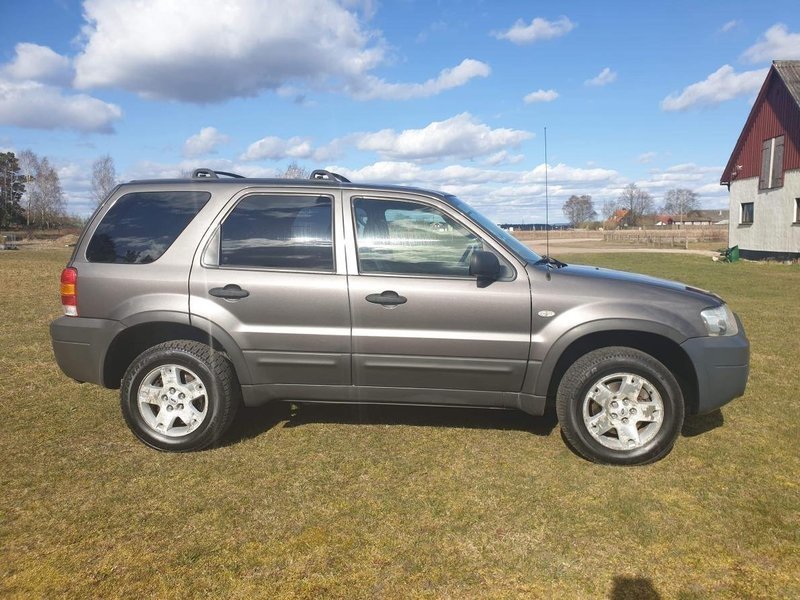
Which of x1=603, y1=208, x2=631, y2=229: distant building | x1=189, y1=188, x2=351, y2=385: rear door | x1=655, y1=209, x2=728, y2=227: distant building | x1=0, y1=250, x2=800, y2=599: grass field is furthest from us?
x1=655, y1=209, x2=728, y2=227: distant building

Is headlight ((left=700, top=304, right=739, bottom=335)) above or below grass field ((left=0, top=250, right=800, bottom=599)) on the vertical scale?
above

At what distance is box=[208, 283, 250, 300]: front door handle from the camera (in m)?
3.90

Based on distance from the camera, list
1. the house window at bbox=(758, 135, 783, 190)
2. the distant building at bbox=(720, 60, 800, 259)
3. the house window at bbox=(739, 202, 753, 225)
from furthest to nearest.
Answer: the house window at bbox=(739, 202, 753, 225)
the house window at bbox=(758, 135, 783, 190)
the distant building at bbox=(720, 60, 800, 259)

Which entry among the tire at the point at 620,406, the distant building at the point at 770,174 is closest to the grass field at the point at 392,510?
the tire at the point at 620,406

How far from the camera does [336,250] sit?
3.95m

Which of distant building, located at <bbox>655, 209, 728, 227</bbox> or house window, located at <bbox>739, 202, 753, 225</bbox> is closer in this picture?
house window, located at <bbox>739, 202, 753, 225</bbox>

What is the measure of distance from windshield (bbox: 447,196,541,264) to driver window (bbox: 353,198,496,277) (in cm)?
15

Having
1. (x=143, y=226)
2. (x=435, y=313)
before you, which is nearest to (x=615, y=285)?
(x=435, y=313)

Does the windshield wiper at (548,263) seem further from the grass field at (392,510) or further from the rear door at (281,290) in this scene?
the rear door at (281,290)

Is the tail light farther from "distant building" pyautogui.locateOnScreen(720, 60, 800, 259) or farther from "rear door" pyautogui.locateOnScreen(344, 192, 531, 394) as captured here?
"distant building" pyautogui.locateOnScreen(720, 60, 800, 259)

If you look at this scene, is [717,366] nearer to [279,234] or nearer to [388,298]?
[388,298]

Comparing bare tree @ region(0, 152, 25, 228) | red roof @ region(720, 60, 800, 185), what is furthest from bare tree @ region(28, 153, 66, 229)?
red roof @ region(720, 60, 800, 185)

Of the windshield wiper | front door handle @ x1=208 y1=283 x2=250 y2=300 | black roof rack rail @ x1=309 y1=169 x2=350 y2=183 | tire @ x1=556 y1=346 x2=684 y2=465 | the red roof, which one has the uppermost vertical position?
the red roof

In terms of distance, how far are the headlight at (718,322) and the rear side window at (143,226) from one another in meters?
3.52
